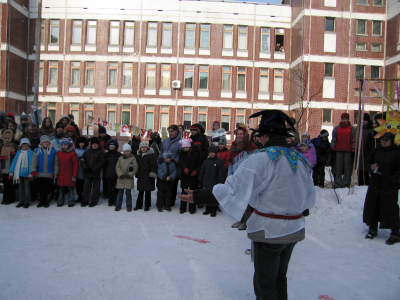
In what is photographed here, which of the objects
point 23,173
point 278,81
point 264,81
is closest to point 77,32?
point 264,81

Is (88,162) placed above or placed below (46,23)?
below

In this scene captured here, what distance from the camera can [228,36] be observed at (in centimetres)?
2645

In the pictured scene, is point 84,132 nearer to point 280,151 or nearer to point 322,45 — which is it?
point 322,45

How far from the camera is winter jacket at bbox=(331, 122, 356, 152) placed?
931 centimetres

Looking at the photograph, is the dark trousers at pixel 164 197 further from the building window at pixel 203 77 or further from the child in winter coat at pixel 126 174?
the building window at pixel 203 77

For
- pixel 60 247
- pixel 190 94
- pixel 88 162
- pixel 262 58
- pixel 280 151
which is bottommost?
pixel 60 247

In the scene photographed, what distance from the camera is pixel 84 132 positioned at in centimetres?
2684

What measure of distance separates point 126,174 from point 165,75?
19.3 meters

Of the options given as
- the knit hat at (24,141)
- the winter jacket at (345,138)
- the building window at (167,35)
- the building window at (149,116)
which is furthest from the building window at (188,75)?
the knit hat at (24,141)

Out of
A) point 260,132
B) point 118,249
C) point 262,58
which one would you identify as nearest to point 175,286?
point 118,249

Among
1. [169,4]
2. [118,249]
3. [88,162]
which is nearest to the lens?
[118,249]

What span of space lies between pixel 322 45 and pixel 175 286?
81.8 feet

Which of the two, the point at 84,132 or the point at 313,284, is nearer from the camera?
the point at 313,284

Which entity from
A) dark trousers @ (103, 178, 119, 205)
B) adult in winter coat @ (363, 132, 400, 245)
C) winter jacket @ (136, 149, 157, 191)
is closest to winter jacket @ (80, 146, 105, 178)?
dark trousers @ (103, 178, 119, 205)
